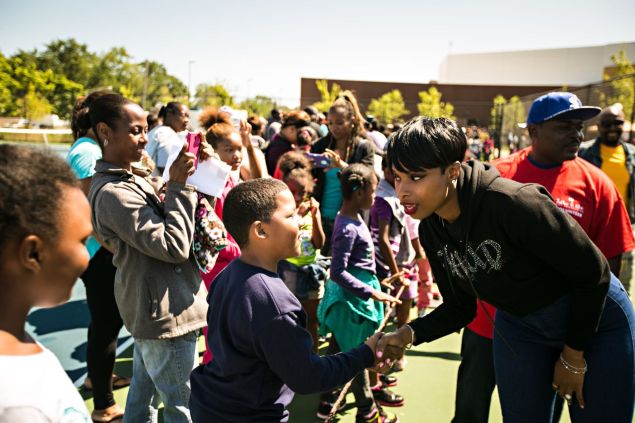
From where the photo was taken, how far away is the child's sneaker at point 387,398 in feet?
12.3

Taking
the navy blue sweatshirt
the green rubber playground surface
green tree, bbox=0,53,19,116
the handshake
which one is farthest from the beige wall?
A: the navy blue sweatshirt

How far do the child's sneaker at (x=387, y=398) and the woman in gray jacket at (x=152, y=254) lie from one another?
164 centimetres

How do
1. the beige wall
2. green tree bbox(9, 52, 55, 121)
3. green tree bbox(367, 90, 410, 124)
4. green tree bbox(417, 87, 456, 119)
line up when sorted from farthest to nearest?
the beige wall
green tree bbox(417, 87, 456, 119)
green tree bbox(367, 90, 410, 124)
green tree bbox(9, 52, 55, 121)

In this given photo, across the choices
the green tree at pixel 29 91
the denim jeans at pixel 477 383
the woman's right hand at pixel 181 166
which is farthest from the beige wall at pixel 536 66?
the woman's right hand at pixel 181 166

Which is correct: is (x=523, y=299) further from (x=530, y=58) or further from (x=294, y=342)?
(x=530, y=58)

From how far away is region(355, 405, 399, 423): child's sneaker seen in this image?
3365 mm

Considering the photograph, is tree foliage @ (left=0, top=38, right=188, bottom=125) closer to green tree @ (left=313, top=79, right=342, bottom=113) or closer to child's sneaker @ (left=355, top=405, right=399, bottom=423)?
green tree @ (left=313, top=79, right=342, bottom=113)

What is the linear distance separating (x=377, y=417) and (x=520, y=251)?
5.94ft

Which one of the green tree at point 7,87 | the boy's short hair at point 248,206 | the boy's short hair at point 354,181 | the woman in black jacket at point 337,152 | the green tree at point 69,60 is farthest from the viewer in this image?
the green tree at point 69,60

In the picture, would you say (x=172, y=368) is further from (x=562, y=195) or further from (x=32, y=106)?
(x=32, y=106)

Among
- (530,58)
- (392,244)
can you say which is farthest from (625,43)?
(392,244)

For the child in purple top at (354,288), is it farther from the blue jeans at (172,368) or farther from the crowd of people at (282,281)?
the blue jeans at (172,368)

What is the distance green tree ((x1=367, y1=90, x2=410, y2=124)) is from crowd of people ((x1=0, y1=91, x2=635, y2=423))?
150 ft

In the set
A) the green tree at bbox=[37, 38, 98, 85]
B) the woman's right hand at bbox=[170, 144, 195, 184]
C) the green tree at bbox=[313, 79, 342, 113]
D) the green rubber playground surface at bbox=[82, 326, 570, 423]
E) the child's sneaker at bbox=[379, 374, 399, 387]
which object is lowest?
the green rubber playground surface at bbox=[82, 326, 570, 423]
